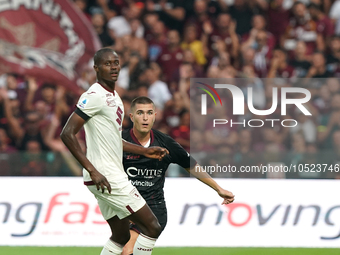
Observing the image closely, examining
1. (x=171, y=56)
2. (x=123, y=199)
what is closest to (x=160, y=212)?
(x=123, y=199)

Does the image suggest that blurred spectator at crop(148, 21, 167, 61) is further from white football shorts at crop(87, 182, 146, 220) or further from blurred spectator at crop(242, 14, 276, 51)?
white football shorts at crop(87, 182, 146, 220)

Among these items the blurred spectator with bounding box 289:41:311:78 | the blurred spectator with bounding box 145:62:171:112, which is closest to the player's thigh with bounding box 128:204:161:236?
the blurred spectator with bounding box 145:62:171:112

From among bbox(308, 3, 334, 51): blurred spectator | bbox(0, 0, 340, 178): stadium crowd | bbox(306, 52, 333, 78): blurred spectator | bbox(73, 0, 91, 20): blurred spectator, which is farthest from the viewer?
bbox(73, 0, 91, 20): blurred spectator

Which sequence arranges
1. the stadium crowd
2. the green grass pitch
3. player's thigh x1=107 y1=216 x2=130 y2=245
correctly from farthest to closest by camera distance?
the stadium crowd
the green grass pitch
player's thigh x1=107 y1=216 x2=130 y2=245

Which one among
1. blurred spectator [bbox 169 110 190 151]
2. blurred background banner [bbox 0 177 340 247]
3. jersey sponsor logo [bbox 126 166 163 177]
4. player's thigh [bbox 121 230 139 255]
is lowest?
blurred background banner [bbox 0 177 340 247]

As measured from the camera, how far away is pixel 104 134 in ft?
14.8

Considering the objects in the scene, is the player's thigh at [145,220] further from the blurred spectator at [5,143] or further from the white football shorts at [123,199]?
the blurred spectator at [5,143]

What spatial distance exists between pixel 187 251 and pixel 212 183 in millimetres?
2052

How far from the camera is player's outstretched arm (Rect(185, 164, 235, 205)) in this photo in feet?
17.1

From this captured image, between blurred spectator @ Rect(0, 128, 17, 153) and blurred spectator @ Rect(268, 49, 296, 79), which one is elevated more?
blurred spectator @ Rect(268, 49, 296, 79)

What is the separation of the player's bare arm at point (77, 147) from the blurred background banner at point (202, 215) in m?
3.09

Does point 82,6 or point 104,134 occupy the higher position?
point 82,6

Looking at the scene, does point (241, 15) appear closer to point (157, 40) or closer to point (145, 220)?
point (157, 40)

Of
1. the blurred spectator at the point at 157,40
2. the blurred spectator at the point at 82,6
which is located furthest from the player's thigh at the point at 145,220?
the blurred spectator at the point at 82,6
